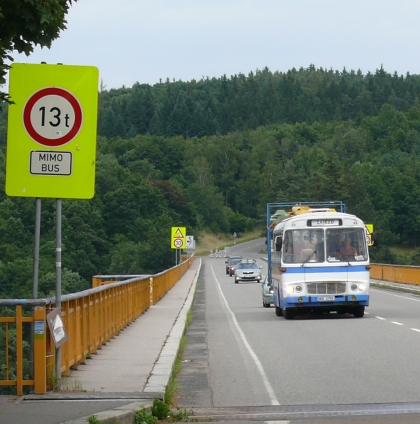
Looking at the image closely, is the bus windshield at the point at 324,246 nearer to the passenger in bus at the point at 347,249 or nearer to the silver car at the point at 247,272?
the passenger in bus at the point at 347,249

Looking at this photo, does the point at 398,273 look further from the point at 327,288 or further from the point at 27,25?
the point at 27,25

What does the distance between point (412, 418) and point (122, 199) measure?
12979 cm

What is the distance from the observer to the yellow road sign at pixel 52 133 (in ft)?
34.3

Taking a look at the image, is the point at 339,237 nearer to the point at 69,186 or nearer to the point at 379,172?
the point at 69,186

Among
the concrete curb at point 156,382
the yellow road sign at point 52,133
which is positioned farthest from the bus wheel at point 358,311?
the yellow road sign at point 52,133

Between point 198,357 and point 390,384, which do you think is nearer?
point 390,384

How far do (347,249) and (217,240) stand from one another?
5988 inches

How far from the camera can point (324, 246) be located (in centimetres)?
2400

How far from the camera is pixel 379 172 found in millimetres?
181125

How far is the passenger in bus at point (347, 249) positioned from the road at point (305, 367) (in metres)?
1.65

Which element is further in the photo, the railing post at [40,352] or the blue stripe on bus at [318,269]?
the blue stripe on bus at [318,269]

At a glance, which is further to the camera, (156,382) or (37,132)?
(156,382)

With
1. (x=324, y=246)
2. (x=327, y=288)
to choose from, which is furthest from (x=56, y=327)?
(x=324, y=246)

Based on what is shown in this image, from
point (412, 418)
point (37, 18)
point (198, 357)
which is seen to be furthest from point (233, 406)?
point (198, 357)
